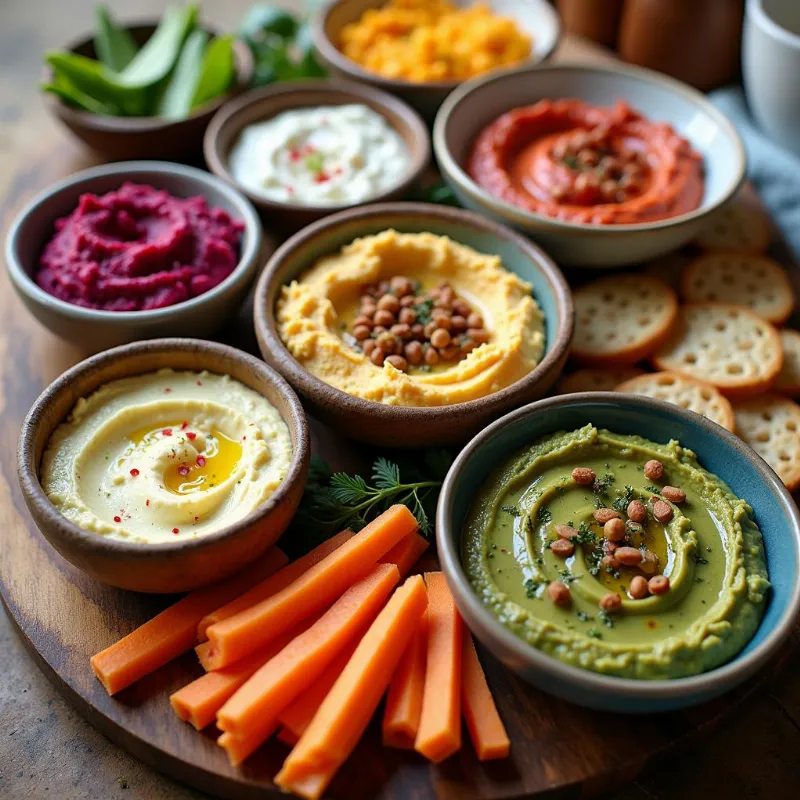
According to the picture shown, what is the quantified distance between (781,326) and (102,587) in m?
3.32

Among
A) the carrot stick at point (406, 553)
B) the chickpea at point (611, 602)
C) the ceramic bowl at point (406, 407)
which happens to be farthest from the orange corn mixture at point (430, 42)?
the chickpea at point (611, 602)

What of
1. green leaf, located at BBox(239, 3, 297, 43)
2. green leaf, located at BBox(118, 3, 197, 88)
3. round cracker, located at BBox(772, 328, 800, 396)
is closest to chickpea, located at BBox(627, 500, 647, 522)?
round cracker, located at BBox(772, 328, 800, 396)

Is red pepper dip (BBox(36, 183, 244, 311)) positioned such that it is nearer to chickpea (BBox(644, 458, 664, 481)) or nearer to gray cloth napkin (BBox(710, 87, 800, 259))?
chickpea (BBox(644, 458, 664, 481))

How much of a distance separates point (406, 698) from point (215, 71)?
12.4 ft

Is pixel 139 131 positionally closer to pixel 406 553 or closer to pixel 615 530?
pixel 406 553

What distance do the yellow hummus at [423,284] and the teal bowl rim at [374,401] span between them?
57mm

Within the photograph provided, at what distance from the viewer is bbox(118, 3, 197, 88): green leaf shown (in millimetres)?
5203

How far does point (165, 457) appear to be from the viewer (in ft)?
10.9

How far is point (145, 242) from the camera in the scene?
4172mm

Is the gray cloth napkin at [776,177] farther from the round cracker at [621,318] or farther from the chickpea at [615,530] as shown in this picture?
the chickpea at [615,530]

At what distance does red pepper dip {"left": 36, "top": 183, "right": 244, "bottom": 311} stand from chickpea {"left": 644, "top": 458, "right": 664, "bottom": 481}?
204 centimetres

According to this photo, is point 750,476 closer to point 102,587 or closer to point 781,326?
point 781,326

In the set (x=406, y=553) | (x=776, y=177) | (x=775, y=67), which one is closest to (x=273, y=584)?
(x=406, y=553)

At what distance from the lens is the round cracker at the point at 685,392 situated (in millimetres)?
3801
